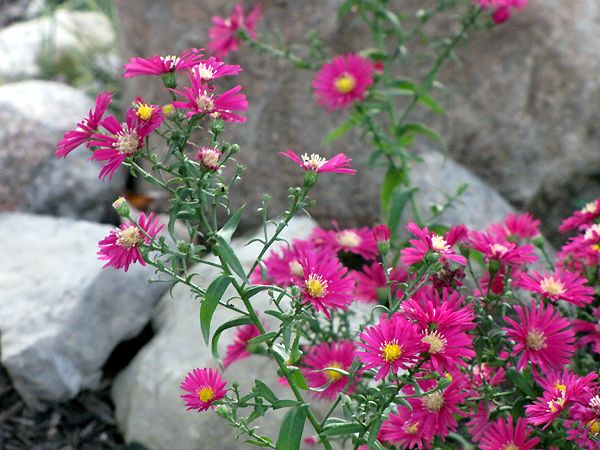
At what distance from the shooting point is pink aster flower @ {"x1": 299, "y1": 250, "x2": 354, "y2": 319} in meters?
1.28

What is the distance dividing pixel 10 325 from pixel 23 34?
2.26 m

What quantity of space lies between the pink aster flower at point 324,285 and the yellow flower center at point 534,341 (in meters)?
0.33

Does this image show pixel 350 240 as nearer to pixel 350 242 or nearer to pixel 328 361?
pixel 350 242

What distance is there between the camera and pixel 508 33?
296 centimetres

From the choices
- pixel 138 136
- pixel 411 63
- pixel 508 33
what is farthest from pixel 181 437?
pixel 508 33

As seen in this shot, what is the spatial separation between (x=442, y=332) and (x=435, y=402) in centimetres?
20

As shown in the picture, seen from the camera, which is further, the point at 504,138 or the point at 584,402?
the point at 504,138

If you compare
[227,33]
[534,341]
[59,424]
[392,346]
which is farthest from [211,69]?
[59,424]

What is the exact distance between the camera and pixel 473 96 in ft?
9.82

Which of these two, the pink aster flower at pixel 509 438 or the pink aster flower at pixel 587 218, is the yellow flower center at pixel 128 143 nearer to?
the pink aster flower at pixel 509 438

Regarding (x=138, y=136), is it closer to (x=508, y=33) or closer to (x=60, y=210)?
(x=60, y=210)

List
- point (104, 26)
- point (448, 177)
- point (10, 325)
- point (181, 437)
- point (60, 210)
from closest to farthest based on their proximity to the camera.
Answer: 1. point (181, 437)
2. point (10, 325)
3. point (448, 177)
4. point (60, 210)
5. point (104, 26)

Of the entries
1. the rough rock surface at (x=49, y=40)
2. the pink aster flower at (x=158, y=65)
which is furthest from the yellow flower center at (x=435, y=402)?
the rough rock surface at (x=49, y=40)

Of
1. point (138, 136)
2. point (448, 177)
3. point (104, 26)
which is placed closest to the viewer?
point (138, 136)
